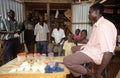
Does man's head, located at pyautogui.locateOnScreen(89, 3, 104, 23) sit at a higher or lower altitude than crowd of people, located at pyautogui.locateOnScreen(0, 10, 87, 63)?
higher

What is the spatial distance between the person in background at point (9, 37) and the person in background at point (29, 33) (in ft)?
7.22

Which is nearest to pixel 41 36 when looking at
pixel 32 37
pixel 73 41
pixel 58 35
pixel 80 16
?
pixel 32 37

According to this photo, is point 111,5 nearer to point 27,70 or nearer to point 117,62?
point 117,62

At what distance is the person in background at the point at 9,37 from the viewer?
17.4 feet

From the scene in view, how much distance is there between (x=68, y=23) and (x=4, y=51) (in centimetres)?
342

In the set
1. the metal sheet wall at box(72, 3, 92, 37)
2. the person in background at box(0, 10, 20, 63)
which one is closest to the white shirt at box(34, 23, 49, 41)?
the metal sheet wall at box(72, 3, 92, 37)

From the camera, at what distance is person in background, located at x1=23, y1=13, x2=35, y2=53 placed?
7891 mm

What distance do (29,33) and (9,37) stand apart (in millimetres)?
2621

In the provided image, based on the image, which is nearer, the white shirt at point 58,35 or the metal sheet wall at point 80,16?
the white shirt at point 58,35

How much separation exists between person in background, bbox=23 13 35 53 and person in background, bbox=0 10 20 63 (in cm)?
220

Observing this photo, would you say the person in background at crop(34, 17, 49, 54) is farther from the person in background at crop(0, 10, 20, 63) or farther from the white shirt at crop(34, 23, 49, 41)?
the person in background at crop(0, 10, 20, 63)

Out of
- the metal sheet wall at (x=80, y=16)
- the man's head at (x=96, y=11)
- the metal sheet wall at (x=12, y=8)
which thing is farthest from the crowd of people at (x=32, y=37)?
the man's head at (x=96, y=11)

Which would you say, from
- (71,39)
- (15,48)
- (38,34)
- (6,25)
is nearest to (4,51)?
(15,48)

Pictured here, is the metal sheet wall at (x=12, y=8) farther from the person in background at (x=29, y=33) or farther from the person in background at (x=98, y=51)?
the person in background at (x=98, y=51)
